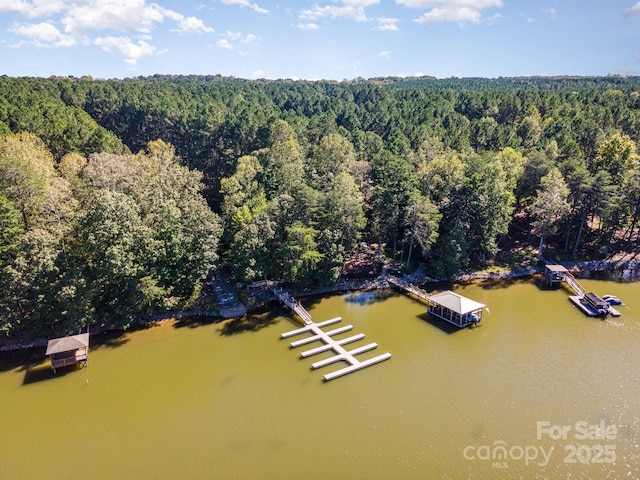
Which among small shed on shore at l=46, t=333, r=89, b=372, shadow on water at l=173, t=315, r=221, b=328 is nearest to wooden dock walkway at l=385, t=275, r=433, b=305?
shadow on water at l=173, t=315, r=221, b=328

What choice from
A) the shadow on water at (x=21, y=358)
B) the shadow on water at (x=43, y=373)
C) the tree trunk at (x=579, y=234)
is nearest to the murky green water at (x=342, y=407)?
the shadow on water at (x=43, y=373)

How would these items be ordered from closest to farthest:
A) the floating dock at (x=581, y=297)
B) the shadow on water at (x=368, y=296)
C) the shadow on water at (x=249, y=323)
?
1. the shadow on water at (x=249, y=323)
2. the floating dock at (x=581, y=297)
3. the shadow on water at (x=368, y=296)

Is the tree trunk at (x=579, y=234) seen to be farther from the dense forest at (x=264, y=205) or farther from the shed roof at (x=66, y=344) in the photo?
the shed roof at (x=66, y=344)

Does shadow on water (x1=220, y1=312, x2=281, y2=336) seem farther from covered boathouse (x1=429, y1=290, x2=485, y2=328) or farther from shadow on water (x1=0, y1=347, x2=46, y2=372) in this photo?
covered boathouse (x1=429, y1=290, x2=485, y2=328)

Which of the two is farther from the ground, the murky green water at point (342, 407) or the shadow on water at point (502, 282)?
the shadow on water at point (502, 282)

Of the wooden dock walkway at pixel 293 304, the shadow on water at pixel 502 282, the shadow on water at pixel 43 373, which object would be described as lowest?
the shadow on water at pixel 43 373

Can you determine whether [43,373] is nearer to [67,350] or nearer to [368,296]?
[67,350]
